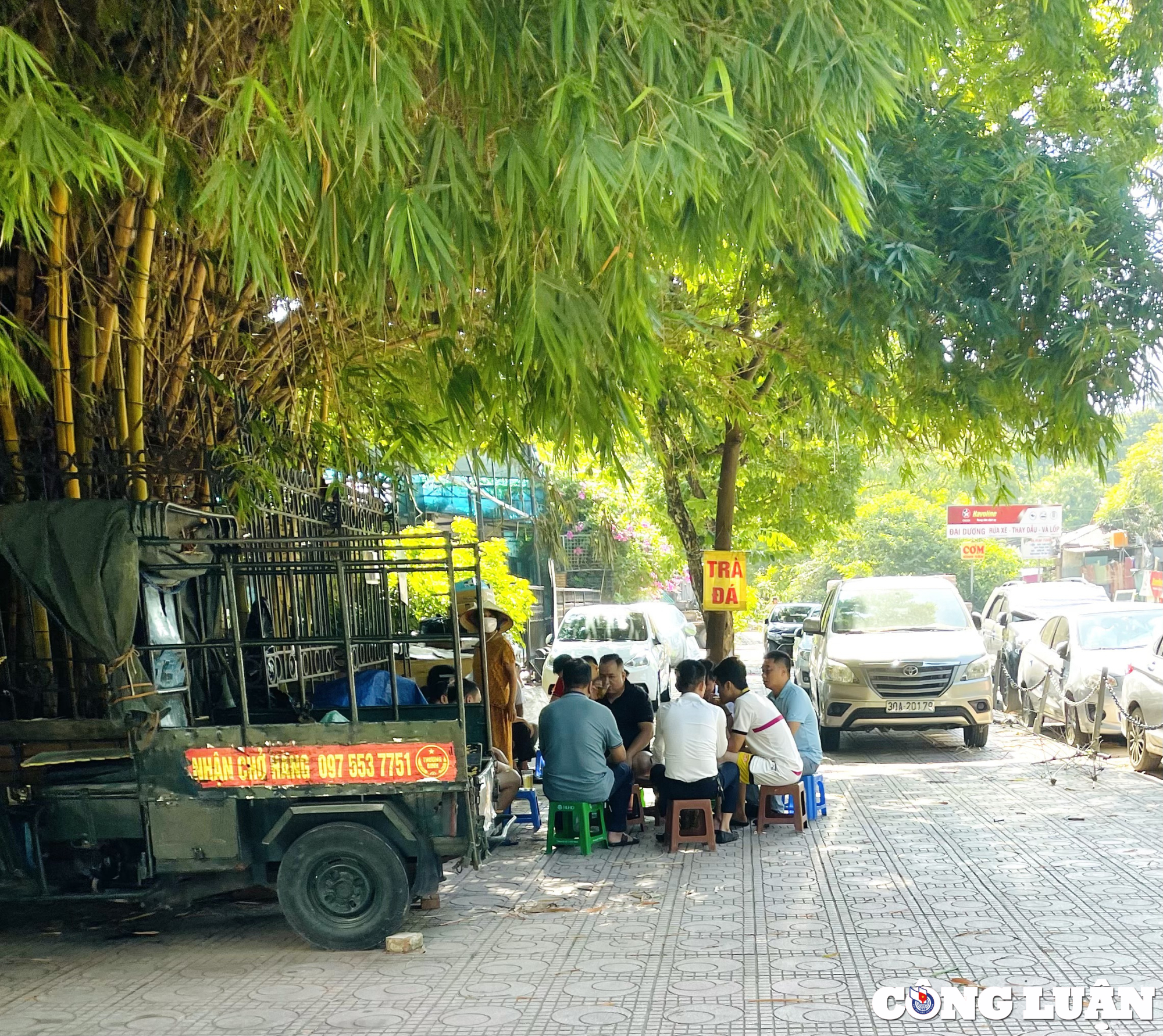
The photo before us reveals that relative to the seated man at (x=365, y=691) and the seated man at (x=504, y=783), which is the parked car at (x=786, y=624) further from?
the seated man at (x=365, y=691)

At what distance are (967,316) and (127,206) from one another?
5197mm

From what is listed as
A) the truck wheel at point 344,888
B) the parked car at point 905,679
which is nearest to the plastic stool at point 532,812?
the truck wheel at point 344,888

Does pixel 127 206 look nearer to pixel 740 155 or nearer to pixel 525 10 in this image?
pixel 525 10

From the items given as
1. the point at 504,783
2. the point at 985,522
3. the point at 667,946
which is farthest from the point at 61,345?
the point at 985,522

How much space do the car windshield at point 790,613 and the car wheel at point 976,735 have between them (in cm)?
1872

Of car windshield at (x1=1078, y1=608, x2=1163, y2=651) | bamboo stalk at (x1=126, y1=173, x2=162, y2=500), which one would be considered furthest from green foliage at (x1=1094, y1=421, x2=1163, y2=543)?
bamboo stalk at (x1=126, y1=173, x2=162, y2=500)

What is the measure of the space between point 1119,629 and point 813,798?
6529 mm

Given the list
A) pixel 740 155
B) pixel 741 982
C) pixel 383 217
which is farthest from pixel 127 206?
pixel 741 982

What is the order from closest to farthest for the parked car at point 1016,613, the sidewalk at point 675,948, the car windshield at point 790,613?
the sidewalk at point 675,948 → the parked car at point 1016,613 → the car windshield at point 790,613

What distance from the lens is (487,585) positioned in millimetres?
17391

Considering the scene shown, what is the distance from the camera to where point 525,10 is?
4895 millimetres

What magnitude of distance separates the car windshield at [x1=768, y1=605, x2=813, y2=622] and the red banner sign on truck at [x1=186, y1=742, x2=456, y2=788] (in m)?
27.9

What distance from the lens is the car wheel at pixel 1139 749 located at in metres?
11.5

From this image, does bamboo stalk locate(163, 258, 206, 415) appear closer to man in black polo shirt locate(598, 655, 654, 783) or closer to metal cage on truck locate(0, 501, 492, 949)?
metal cage on truck locate(0, 501, 492, 949)
